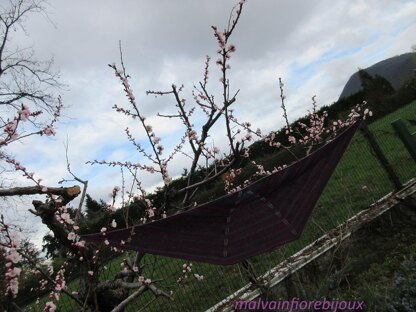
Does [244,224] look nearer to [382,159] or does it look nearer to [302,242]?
[302,242]

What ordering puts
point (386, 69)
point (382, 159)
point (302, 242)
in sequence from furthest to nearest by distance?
point (386, 69) → point (382, 159) → point (302, 242)

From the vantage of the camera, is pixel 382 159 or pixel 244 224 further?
pixel 382 159

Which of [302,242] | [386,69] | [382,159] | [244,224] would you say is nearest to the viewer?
[244,224]

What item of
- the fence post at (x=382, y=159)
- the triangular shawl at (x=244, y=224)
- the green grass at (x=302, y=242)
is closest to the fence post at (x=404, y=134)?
the green grass at (x=302, y=242)

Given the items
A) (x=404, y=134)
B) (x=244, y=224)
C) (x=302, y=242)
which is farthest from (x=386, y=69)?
(x=244, y=224)

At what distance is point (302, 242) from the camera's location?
19.9ft

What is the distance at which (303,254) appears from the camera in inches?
205

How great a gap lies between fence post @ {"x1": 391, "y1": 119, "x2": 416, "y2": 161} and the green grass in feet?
0.50

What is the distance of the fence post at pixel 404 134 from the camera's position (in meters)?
6.04

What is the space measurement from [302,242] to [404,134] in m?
2.49

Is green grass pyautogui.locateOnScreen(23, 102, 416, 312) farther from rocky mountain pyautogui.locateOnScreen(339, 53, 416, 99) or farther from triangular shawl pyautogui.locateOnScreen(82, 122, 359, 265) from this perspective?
rocky mountain pyautogui.locateOnScreen(339, 53, 416, 99)

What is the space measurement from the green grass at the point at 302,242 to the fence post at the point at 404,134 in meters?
0.15

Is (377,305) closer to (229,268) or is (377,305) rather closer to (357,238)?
(357,238)

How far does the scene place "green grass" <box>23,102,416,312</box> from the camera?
5379 mm
